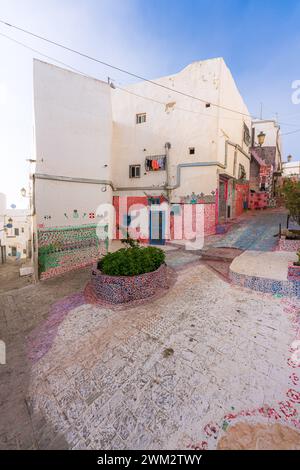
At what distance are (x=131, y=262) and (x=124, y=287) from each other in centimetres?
62

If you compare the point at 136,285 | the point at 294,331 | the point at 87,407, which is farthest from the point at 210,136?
the point at 87,407

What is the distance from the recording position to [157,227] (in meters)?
12.4

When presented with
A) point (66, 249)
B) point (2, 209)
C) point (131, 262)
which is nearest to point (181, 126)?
point (66, 249)

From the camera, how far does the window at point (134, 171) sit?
1365cm

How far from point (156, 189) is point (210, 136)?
3.86m

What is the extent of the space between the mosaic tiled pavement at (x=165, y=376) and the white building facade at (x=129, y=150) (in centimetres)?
459

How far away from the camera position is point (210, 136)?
11.5m

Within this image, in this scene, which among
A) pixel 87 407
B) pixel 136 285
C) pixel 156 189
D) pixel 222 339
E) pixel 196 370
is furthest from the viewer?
pixel 156 189

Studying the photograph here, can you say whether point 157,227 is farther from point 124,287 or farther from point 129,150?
point 124,287

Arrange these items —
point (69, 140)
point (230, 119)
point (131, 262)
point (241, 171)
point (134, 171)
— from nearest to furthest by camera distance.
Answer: point (131, 262) → point (69, 140) → point (230, 119) → point (134, 171) → point (241, 171)
